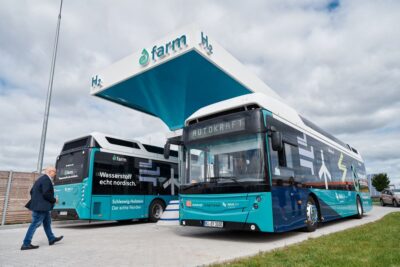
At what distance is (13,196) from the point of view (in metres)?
13.8

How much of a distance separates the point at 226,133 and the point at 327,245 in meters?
3.11

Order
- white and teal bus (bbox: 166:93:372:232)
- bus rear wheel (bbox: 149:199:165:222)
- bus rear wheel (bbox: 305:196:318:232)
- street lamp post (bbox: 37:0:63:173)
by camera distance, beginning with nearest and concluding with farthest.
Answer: white and teal bus (bbox: 166:93:372:232) → bus rear wheel (bbox: 305:196:318:232) → bus rear wheel (bbox: 149:199:165:222) → street lamp post (bbox: 37:0:63:173)

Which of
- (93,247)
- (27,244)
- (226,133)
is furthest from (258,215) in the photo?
(27,244)

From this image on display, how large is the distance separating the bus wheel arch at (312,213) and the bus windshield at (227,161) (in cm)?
258

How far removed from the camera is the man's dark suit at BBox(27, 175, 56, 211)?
6605 millimetres

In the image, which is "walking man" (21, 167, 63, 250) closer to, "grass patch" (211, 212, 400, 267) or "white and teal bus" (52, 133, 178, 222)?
"white and teal bus" (52, 133, 178, 222)

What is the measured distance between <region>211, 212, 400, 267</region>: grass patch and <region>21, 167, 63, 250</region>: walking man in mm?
4215

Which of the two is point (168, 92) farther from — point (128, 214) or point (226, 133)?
point (226, 133)

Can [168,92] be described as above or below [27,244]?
above

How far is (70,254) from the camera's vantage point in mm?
5832

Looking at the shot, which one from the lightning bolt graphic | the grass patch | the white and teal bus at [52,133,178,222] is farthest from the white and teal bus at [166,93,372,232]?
the white and teal bus at [52,133,178,222]

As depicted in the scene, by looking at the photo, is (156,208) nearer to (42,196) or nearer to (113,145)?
(113,145)

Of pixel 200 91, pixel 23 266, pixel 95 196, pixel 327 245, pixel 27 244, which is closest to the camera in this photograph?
pixel 23 266

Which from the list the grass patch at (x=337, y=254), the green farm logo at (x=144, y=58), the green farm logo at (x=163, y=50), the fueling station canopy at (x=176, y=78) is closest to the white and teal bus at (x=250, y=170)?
the grass patch at (x=337, y=254)
